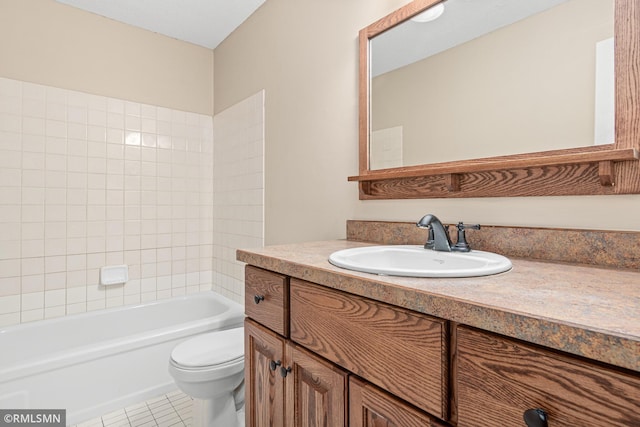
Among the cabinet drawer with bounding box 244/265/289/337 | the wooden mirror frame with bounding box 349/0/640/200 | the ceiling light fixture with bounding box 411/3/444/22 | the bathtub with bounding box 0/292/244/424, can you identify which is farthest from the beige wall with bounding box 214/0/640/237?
the bathtub with bounding box 0/292/244/424

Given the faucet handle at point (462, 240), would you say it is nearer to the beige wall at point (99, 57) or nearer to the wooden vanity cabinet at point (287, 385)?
the wooden vanity cabinet at point (287, 385)

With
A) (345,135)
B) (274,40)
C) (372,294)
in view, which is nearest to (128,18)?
(274,40)

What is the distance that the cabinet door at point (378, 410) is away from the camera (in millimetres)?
650

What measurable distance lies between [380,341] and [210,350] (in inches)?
45.7

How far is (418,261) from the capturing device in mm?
1102

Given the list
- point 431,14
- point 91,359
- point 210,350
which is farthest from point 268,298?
point 91,359

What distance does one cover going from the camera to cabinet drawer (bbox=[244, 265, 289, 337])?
1002mm

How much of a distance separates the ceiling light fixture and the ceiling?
126cm

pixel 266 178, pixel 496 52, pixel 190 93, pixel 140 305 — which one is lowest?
pixel 140 305

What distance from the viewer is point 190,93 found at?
2.70 meters

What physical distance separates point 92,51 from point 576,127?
2.72 meters

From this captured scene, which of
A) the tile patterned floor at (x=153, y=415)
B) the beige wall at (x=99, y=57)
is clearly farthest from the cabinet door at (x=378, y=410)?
the beige wall at (x=99, y=57)

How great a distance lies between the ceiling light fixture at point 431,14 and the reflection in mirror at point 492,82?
14mm

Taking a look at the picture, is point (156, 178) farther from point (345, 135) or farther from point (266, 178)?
point (345, 135)
